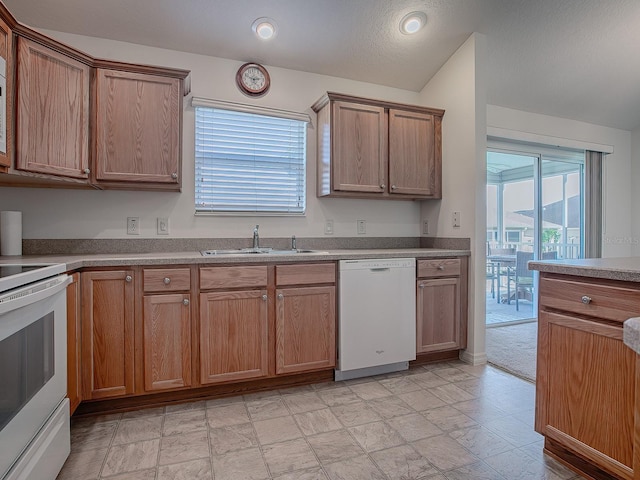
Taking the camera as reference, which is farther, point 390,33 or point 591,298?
point 390,33

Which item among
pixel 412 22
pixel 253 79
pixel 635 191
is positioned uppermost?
pixel 412 22

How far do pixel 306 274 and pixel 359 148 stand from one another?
1174 mm

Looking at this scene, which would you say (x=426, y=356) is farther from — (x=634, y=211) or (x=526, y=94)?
(x=634, y=211)

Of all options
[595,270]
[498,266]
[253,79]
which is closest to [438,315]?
[595,270]

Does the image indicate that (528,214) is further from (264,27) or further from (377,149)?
(264,27)

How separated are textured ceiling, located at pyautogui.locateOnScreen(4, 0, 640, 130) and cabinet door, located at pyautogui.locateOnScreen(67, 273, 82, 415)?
5.78 feet

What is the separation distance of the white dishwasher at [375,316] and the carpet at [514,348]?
31.8 inches

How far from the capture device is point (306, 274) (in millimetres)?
2422

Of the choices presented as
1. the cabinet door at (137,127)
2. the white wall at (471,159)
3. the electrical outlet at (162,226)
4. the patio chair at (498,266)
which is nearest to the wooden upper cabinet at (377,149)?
the white wall at (471,159)

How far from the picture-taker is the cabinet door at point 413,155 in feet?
9.95

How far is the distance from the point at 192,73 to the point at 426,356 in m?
2.87

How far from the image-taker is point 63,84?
2.06 meters

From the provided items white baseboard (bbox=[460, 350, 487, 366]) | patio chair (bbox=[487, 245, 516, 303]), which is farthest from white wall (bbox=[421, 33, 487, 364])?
patio chair (bbox=[487, 245, 516, 303])

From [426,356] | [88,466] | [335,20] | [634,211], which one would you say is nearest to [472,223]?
[426,356]
